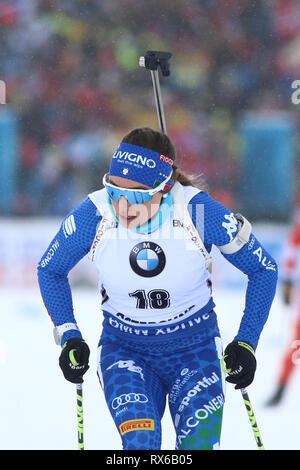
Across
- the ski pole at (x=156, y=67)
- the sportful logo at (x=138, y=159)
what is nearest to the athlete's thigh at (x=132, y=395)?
the sportful logo at (x=138, y=159)

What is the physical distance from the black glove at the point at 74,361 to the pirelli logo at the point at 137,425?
0.91 ft

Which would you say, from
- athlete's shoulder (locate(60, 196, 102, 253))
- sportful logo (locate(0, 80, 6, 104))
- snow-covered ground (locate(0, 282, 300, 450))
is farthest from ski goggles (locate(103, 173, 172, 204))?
sportful logo (locate(0, 80, 6, 104))

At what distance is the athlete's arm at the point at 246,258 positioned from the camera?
2.59m

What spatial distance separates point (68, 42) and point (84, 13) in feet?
1.11

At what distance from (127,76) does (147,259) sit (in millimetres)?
5858

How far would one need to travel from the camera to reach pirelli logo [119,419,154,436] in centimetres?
241

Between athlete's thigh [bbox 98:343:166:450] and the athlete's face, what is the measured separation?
444mm

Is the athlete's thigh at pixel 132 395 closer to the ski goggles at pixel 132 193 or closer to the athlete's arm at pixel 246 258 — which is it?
the athlete's arm at pixel 246 258

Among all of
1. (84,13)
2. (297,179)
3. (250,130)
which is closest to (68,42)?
(84,13)

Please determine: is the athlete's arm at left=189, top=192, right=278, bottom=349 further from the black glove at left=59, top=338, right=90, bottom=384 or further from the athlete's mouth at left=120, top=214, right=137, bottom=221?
the black glove at left=59, top=338, right=90, bottom=384

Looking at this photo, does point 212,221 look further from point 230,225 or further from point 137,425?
point 137,425

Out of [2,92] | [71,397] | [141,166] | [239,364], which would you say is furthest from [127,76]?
[239,364]

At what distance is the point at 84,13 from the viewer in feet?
27.5

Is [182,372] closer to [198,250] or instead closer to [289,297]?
[198,250]
